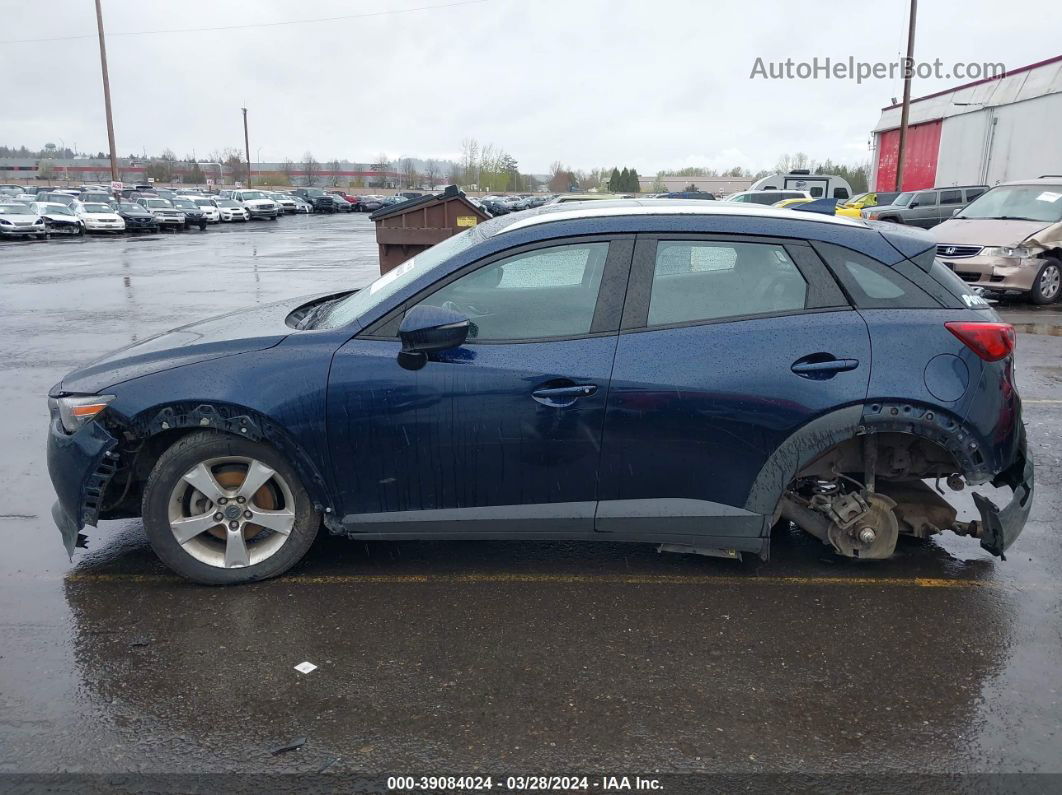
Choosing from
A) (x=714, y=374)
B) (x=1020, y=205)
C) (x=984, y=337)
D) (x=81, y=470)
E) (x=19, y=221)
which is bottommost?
(x=19, y=221)

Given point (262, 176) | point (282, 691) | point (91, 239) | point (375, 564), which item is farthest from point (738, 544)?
point (262, 176)

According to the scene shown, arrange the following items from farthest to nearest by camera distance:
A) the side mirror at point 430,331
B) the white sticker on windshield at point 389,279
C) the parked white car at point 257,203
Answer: the parked white car at point 257,203 < the white sticker on windshield at point 389,279 < the side mirror at point 430,331

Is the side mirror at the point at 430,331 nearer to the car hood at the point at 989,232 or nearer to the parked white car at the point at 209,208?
the car hood at the point at 989,232

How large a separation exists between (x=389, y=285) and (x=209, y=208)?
46895mm

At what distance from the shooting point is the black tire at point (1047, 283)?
507 inches

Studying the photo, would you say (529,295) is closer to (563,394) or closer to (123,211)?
(563,394)

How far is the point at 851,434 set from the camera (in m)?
3.78

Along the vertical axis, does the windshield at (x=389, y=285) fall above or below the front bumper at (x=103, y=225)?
above

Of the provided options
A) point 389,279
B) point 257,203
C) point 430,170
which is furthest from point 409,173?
point 389,279

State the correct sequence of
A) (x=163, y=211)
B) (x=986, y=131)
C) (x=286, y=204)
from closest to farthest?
(x=986, y=131), (x=163, y=211), (x=286, y=204)

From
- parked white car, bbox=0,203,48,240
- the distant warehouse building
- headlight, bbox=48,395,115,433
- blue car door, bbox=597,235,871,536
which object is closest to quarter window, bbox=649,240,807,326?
blue car door, bbox=597,235,871,536

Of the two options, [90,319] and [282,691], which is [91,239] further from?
[282,691]

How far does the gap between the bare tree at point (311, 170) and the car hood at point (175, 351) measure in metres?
121

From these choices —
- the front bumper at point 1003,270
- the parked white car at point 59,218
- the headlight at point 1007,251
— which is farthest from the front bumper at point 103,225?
the headlight at point 1007,251
